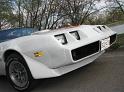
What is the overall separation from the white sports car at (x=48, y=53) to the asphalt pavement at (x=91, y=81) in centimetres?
34

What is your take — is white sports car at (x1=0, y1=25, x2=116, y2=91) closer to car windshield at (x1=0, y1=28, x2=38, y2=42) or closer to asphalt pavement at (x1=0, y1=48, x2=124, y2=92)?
asphalt pavement at (x1=0, y1=48, x2=124, y2=92)

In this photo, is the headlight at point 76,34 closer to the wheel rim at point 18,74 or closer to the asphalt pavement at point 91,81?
the asphalt pavement at point 91,81

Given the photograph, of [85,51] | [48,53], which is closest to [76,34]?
[85,51]

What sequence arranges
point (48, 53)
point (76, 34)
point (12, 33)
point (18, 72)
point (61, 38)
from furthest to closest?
1. point (12, 33)
2. point (18, 72)
3. point (76, 34)
4. point (61, 38)
5. point (48, 53)

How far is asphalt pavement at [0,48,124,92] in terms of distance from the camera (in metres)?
4.23

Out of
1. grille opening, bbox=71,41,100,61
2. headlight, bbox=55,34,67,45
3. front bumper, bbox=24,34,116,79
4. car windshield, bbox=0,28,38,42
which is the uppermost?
headlight, bbox=55,34,67,45

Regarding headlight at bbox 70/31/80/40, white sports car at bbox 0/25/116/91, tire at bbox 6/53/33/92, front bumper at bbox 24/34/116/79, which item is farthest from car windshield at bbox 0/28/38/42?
headlight at bbox 70/31/80/40

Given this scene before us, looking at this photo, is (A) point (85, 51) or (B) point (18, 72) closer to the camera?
(A) point (85, 51)

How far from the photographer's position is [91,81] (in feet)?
15.0

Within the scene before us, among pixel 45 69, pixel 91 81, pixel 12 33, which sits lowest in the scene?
pixel 91 81

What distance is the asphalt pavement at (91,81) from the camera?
13.9ft

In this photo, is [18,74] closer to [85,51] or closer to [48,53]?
Answer: [48,53]

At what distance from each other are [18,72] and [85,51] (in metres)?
1.31

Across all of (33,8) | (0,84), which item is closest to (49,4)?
(33,8)
